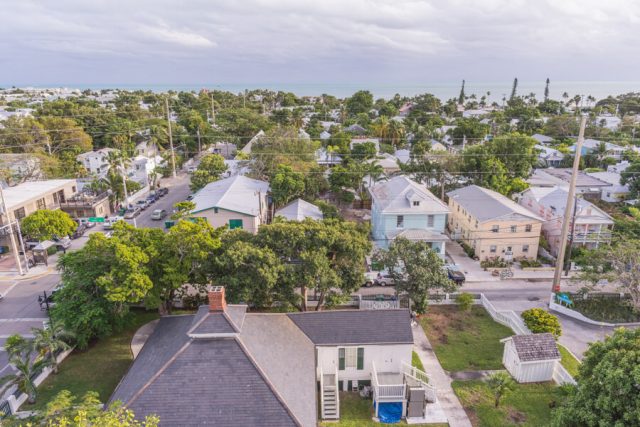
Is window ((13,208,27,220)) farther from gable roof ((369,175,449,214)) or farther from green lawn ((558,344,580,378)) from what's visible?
green lawn ((558,344,580,378))

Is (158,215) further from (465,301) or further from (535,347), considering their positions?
(535,347)

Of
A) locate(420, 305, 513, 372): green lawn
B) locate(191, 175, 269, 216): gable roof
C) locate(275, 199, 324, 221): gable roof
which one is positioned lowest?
locate(420, 305, 513, 372): green lawn

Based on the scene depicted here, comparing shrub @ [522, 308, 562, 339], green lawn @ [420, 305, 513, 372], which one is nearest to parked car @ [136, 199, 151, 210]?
green lawn @ [420, 305, 513, 372]

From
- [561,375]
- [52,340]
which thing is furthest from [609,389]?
[52,340]

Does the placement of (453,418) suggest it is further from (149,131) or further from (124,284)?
(149,131)

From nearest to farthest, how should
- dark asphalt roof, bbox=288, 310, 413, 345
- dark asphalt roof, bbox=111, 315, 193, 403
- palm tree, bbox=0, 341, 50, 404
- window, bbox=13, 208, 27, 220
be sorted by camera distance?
dark asphalt roof, bbox=111, 315, 193, 403, palm tree, bbox=0, 341, 50, 404, dark asphalt roof, bbox=288, 310, 413, 345, window, bbox=13, 208, 27, 220

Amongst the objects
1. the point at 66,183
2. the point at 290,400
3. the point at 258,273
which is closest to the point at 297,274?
the point at 258,273
